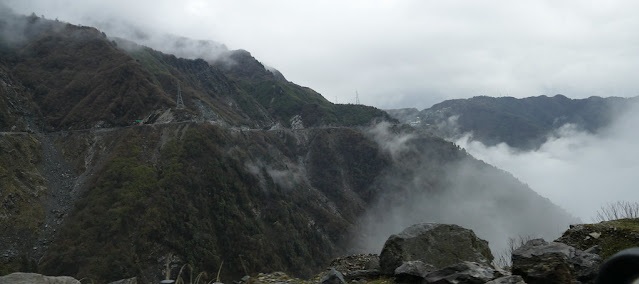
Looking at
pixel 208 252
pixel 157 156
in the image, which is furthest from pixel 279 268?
pixel 157 156

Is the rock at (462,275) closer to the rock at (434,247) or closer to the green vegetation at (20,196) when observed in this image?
the rock at (434,247)

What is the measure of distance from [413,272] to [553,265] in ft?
11.4

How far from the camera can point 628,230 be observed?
517 inches

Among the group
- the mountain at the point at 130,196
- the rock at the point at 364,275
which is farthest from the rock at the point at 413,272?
the mountain at the point at 130,196

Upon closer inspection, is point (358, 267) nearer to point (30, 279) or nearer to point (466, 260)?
point (466, 260)

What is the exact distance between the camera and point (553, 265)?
9.11 m

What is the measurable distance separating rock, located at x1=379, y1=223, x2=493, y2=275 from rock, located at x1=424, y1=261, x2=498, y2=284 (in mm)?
3419

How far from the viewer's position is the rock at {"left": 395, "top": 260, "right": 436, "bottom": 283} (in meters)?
11.1

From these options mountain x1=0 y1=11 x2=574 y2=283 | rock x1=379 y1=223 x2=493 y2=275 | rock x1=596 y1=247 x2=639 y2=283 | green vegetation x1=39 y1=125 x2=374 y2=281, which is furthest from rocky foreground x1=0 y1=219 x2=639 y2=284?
mountain x1=0 y1=11 x2=574 y2=283

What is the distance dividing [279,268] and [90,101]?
118252 mm

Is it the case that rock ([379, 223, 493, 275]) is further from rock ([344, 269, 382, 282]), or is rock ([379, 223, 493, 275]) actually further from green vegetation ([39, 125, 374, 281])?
green vegetation ([39, 125, 374, 281])

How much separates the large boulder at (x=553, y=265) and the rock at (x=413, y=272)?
218 cm

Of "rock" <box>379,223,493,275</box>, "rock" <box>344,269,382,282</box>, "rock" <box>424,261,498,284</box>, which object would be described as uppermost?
"rock" <box>424,261,498,284</box>

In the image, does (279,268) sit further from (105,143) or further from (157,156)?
(105,143)
